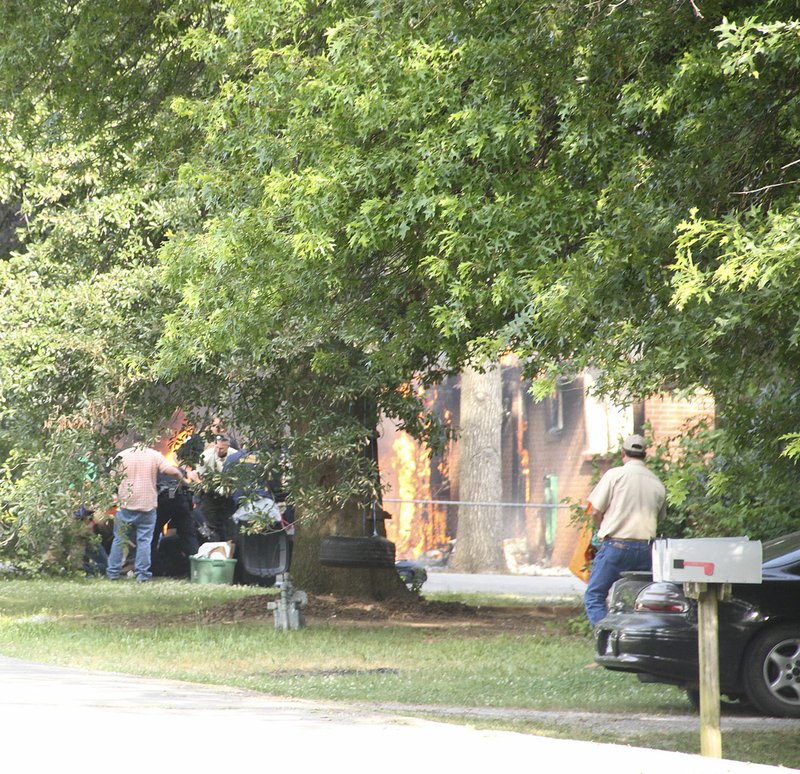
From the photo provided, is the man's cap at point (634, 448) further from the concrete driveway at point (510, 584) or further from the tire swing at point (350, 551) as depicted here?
the concrete driveway at point (510, 584)

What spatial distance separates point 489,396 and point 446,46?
19.9m

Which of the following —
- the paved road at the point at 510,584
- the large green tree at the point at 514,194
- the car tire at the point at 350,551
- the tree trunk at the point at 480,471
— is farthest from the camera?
the tree trunk at the point at 480,471

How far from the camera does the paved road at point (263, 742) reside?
23.9 ft

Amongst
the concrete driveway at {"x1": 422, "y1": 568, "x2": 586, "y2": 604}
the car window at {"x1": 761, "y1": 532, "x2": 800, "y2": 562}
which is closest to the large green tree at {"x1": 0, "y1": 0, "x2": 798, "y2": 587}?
the car window at {"x1": 761, "y1": 532, "x2": 800, "y2": 562}

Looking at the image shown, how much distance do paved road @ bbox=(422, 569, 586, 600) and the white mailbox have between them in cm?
1301

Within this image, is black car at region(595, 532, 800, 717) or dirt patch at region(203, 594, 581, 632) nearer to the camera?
black car at region(595, 532, 800, 717)

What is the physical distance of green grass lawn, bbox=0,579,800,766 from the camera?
35.7 feet

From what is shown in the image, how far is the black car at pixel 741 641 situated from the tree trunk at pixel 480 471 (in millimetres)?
18319

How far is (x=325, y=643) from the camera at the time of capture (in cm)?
1409

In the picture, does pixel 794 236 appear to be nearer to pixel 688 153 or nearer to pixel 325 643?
pixel 688 153

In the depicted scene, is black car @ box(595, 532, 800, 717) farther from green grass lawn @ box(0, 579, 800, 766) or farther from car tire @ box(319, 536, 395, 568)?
car tire @ box(319, 536, 395, 568)

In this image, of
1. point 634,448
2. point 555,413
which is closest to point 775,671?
point 634,448

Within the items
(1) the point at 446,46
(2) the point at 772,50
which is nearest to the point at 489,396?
(1) the point at 446,46

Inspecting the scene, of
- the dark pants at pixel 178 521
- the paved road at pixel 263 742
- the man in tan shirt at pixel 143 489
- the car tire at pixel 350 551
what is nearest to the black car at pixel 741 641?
the paved road at pixel 263 742
